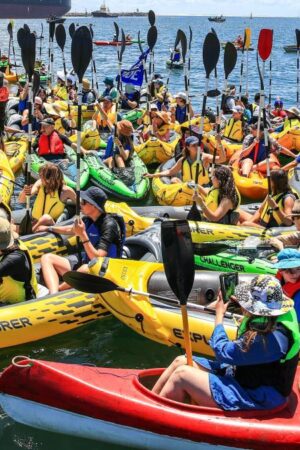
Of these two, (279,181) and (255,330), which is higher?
(279,181)

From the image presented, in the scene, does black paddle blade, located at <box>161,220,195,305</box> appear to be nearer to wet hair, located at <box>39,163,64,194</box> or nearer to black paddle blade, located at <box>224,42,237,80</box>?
wet hair, located at <box>39,163,64,194</box>

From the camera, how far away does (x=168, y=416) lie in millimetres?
4023

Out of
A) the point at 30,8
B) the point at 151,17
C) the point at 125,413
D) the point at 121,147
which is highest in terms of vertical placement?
the point at 30,8

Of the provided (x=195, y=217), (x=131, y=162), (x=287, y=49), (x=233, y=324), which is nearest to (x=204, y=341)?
(x=233, y=324)

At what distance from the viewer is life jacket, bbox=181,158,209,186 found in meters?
9.28

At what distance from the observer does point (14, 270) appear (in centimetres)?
530

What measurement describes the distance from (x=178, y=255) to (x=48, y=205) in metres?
3.43

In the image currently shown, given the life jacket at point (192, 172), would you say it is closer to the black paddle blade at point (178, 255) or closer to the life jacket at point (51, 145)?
the life jacket at point (51, 145)

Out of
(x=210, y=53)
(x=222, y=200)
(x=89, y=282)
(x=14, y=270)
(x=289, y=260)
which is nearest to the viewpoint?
(x=289, y=260)

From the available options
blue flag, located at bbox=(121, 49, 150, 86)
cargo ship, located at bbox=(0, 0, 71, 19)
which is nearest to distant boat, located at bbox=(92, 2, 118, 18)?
cargo ship, located at bbox=(0, 0, 71, 19)

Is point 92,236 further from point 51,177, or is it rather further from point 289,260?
point 289,260

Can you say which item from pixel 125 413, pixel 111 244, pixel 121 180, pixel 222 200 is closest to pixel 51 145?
pixel 121 180

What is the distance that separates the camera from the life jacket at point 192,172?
9281 mm

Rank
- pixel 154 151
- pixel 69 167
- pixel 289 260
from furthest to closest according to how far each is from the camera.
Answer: pixel 154 151
pixel 69 167
pixel 289 260
